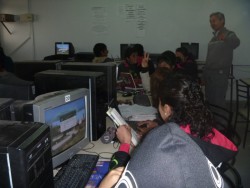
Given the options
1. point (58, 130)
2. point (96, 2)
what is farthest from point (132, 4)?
point (58, 130)

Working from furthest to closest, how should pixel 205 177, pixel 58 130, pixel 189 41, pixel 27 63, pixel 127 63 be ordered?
1. pixel 189 41
2. pixel 127 63
3. pixel 27 63
4. pixel 58 130
5. pixel 205 177

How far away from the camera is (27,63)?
7.24 feet

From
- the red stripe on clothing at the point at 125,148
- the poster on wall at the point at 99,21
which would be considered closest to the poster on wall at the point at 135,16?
the poster on wall at the point at 99,21

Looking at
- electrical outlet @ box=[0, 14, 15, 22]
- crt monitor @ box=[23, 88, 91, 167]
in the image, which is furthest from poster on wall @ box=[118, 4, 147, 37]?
crt monitor @ box=[23, 88, 91, 167]

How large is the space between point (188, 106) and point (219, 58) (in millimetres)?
2965

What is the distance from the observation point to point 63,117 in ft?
4.25

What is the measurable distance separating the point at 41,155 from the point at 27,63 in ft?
4.94

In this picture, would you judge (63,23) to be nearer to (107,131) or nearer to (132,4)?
(132,4)

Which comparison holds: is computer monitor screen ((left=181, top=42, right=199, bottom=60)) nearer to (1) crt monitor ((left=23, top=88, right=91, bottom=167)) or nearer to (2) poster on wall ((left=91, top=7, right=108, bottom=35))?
(2) poster on wall ((left=91, top=7, right=108, bottom=35))

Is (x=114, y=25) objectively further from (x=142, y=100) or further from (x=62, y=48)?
(x=142, y=100)

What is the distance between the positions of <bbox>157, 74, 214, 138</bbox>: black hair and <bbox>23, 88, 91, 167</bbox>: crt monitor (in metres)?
0.43

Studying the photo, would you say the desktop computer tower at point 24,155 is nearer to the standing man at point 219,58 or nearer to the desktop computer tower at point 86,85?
the desktop computer tower at point 86,85

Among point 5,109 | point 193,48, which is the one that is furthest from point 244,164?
point 193,48

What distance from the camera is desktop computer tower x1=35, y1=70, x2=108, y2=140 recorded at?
1567mm
